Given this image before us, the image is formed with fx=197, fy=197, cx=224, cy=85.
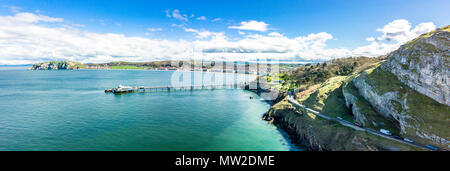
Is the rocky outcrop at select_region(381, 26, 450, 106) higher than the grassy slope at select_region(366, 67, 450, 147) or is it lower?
higher

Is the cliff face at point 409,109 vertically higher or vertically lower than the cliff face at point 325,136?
higher

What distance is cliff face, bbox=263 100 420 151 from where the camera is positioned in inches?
1377

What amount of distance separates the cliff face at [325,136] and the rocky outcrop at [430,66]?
38.3ft

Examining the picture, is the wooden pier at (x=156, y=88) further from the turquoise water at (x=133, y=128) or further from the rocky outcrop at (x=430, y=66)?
the rocky outcrop at (x=430, y=66)

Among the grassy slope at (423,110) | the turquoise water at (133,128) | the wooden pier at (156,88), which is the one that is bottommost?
the turquoise water at (133,128)

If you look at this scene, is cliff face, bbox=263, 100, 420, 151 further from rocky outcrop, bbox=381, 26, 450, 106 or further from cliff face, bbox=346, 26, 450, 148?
rocky outcrop, bbox=381, 26, 450, 106

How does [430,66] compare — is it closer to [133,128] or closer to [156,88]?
[133,128]

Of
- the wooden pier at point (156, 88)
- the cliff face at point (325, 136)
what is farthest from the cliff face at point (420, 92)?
the wooden pier at point (156, 88)

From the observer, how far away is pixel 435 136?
31453 millimetres

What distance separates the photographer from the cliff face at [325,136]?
115 ft

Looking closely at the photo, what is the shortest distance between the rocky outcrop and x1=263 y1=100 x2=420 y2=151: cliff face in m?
11.7

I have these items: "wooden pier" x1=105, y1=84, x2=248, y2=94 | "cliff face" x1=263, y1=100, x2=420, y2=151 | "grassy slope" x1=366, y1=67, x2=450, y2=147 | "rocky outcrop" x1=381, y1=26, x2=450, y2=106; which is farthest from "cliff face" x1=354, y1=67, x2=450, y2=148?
"wooden pier" x1=105, y1=84, x2=248, y2=94

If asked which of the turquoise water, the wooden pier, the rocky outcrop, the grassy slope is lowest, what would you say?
the turquoise water
